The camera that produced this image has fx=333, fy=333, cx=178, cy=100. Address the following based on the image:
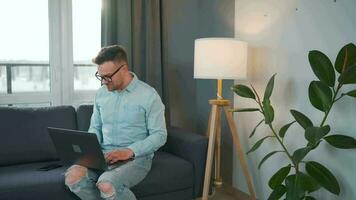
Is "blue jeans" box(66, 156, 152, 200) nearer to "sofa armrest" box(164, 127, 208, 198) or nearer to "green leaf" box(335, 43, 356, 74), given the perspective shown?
"sofa armrest" box(164, 127, 208, 198)

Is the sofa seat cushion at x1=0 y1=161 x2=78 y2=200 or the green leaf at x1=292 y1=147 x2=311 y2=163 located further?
the sofa seat cushion at x1=0 y1=161 x2=78 y2=200

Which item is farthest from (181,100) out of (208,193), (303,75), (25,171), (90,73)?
(25,171)

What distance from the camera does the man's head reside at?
202cm

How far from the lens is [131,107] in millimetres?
2117

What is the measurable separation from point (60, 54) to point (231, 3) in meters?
1.51

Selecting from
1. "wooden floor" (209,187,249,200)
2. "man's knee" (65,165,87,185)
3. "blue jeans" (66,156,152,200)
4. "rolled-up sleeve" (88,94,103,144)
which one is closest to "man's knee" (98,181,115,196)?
"blue jeans" (66,156,152,200)

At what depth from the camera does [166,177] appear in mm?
2141

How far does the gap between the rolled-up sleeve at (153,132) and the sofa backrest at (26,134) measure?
2.45 ft

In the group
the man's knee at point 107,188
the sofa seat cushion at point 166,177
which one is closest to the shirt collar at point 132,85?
the sofa seat cushion at point 166,177

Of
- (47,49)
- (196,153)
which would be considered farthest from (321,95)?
(47,49)

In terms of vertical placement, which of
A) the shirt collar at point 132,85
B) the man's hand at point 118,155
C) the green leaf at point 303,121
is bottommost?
the man's hand at point 118,155

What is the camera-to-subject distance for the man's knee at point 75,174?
1803 millimetres

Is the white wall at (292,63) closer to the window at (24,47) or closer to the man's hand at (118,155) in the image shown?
the man's hand at (118,155)

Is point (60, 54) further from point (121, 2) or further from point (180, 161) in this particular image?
point (180, 161)
